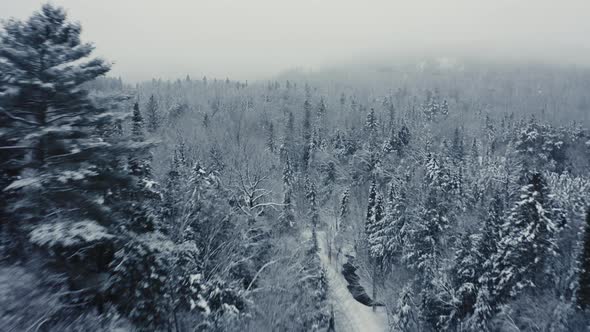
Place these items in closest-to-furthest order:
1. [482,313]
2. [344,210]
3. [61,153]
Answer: [61,153], [482,313], [344,210]

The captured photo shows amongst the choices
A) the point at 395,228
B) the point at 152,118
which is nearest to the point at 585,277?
the point at 395,228

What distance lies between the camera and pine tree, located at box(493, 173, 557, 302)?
18.9 meters

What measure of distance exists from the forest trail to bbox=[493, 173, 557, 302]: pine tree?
39.5 ft

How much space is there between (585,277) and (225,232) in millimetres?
18176

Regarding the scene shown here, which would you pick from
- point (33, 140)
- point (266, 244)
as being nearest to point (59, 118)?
point (33, 140)

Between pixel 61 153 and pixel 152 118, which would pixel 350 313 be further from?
pixel 152 118

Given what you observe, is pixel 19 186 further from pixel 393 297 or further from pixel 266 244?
pixel 393 297

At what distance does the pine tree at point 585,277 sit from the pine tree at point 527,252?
233 centimetres

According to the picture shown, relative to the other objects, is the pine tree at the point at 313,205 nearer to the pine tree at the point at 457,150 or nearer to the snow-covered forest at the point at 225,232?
the snow-covered forest at the point at 225,232

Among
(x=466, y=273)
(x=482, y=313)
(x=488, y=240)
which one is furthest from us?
(x=488, y=240)

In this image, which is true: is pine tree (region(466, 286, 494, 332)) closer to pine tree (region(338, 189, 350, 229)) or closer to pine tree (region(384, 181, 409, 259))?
pine tree (region(384, 181, 409, 259))

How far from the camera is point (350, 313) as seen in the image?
98.3 ft

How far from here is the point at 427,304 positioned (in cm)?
2273

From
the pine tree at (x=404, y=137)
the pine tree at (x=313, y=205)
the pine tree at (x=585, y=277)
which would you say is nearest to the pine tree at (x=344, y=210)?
the pine tree at (x=313, y=205)
